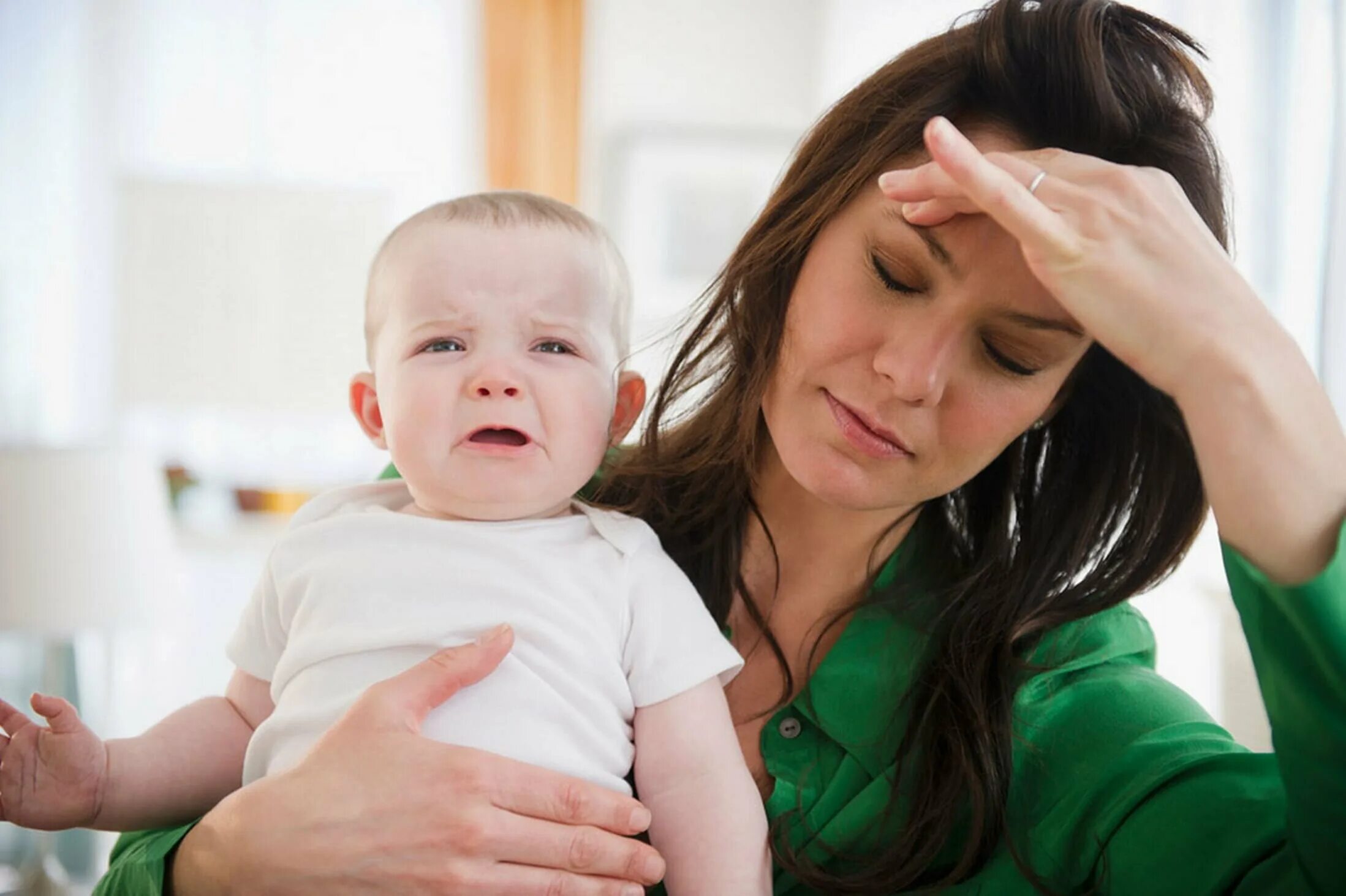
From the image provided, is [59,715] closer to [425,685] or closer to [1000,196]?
[425,685]

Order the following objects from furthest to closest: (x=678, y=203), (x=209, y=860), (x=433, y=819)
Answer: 1. (x=678, y=203)
2. (x=209, y=860)
3. (x=433, y=819)

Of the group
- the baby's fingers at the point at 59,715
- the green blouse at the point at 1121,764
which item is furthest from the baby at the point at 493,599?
the green blouse at the point at 1121,764

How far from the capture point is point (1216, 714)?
2.23m

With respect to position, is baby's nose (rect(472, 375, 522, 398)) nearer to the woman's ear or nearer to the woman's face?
the woman's ear

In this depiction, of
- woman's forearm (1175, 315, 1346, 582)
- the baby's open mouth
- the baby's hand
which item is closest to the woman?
woman's forearm (1175, 315, 1346, 582)

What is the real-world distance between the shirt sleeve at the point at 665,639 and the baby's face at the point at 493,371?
0.13m

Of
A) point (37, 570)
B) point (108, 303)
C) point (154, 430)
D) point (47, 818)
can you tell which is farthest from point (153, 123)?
point (47, 818)

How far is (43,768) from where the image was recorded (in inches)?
46.8

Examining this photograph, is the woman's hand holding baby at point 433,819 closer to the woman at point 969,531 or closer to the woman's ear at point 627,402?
the woman at point 969,531

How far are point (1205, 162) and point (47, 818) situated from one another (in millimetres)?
1395

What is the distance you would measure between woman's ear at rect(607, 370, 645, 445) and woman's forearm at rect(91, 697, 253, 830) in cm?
55

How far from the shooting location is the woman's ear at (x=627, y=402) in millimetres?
1343

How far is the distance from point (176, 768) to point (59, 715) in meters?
0.16

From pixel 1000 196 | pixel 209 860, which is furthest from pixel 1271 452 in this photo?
pixel 209 860
